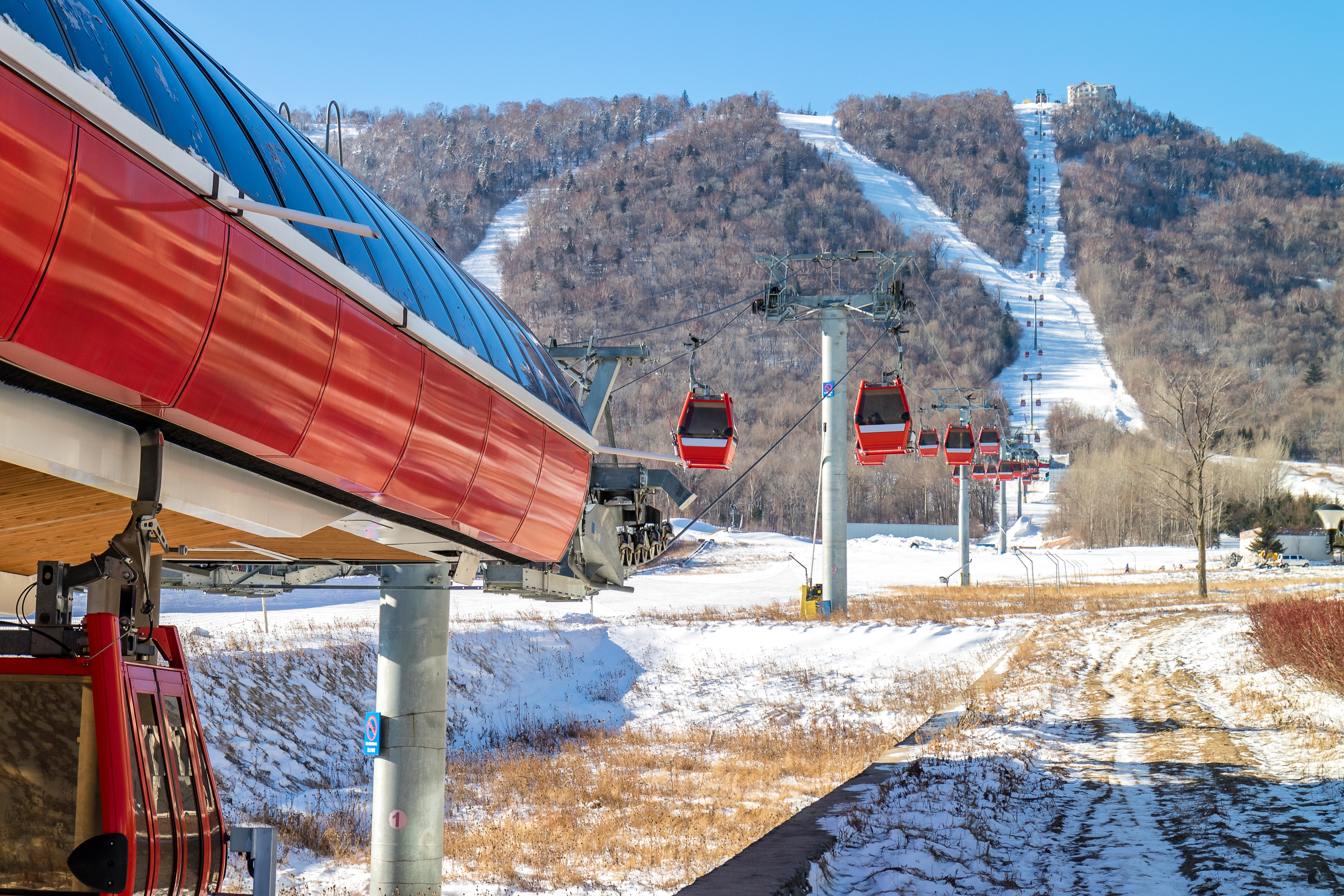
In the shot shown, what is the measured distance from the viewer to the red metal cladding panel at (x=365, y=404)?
16.9ft

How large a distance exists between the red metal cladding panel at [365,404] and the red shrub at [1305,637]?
1508 cm

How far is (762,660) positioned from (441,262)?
19668mm

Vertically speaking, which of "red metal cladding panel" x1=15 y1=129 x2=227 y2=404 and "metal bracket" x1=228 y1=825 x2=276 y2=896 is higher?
"red metal cladding panel" x1=15 y1=129 x2=227 y2=404

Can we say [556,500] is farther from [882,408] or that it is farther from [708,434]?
[882,408]

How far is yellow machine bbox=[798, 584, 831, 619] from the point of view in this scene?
99.7 feet

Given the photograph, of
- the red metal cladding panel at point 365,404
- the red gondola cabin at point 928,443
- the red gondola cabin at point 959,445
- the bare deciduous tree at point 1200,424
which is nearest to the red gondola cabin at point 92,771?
the red metal cladding panel at point 365,404

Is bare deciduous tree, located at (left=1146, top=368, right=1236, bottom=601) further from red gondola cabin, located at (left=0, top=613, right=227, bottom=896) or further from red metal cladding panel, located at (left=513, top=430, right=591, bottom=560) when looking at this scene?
red gondola cabin, located at (left=0, top=613, right=227, bottom=896)

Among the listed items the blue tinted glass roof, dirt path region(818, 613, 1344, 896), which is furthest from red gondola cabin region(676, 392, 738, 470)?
the blue tinted glass roof

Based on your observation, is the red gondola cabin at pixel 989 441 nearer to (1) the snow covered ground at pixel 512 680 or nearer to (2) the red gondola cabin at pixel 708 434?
(1) the snow covered ground at pixel 512 680

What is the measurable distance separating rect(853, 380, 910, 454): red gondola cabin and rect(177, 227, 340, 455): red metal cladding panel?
22.9 meters

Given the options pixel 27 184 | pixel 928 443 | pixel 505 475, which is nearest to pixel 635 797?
pixel 505 475

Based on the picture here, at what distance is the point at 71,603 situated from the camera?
434cm

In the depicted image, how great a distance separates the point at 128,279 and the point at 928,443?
4348 centimetres

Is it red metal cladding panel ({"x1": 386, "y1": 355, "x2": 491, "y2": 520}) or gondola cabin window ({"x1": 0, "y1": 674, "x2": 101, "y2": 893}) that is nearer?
gondola cabin window ({"x1": 0, "y1": 674, "x2": 101, "y2": 893})
